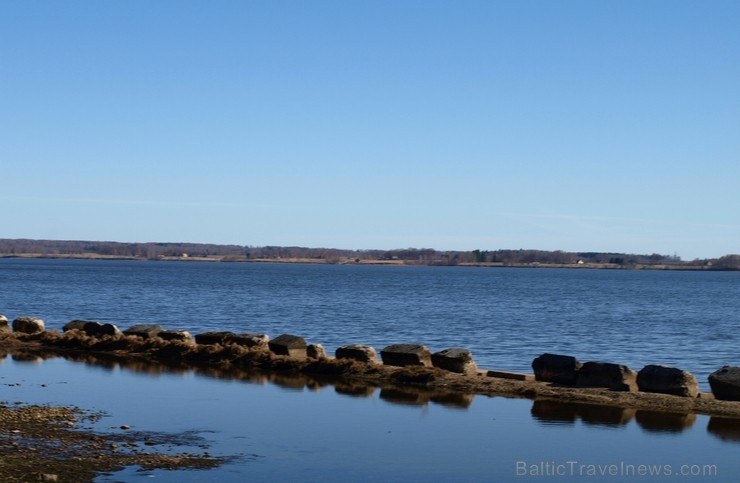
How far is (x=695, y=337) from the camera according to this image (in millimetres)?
50375

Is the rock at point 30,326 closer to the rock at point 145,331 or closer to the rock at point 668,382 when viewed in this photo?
the rock at point 145,331

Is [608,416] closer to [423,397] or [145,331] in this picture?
[423,397]

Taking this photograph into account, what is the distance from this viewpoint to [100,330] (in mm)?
31359

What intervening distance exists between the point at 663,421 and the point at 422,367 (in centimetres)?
675

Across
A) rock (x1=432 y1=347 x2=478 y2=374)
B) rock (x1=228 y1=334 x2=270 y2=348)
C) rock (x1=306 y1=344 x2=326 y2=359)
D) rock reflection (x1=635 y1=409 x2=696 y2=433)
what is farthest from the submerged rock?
rock reflection (x1=635 y1=409 x2=696 y2=433)

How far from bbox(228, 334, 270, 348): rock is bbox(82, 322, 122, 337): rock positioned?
4.24 metres

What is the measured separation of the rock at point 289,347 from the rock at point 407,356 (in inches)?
95.2

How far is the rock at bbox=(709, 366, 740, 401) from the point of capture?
66.0 feet

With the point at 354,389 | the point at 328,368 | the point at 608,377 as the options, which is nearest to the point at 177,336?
the point at 328,368

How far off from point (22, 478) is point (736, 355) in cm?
3243

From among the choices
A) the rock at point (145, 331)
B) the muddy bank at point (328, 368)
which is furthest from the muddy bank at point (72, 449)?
the rock at point (145, 331)

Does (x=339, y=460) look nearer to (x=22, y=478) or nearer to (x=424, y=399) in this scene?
(x=22, y=478)

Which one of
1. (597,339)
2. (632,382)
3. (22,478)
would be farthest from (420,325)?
(22,478)

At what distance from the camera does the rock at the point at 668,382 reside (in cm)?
2056
